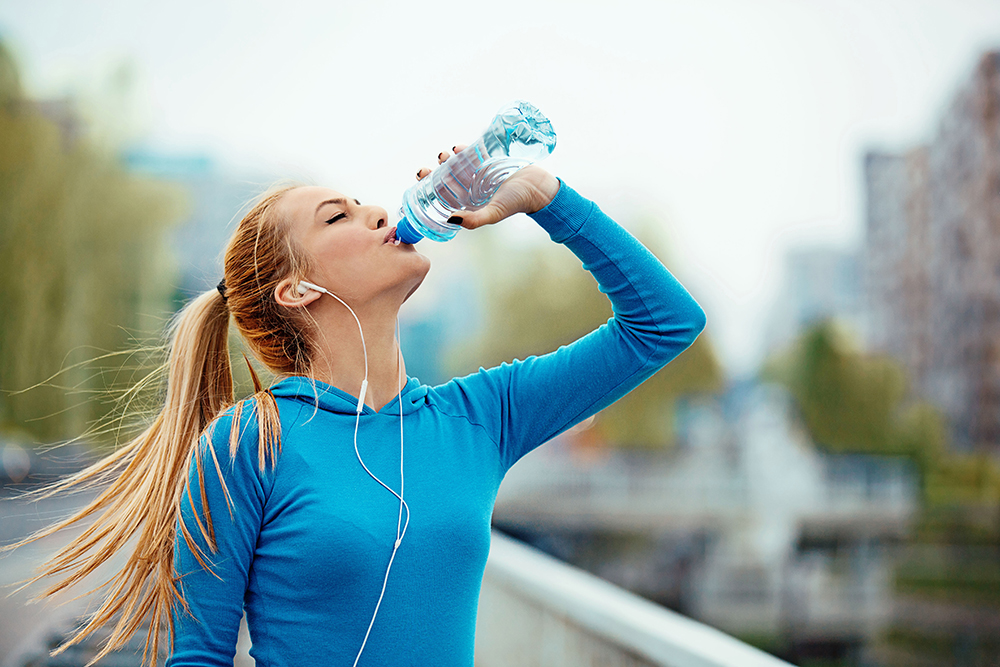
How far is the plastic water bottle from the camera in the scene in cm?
147

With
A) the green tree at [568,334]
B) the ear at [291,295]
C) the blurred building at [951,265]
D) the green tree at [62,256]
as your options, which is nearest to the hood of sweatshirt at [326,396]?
the ear at [291,295]

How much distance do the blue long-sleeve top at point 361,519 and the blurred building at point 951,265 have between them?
1204 inches

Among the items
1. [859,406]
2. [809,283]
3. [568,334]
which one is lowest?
[859,406]

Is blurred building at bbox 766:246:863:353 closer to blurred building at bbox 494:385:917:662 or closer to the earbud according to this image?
blurred building at bbox 494:385:917:662

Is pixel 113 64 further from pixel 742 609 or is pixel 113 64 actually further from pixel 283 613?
pixel 742 609

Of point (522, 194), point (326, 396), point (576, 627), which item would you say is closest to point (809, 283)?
point (576, 627)

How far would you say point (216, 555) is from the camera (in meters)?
1.21

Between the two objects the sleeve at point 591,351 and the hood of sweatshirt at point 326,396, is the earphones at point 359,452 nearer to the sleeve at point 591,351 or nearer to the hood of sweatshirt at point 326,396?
the hood of sweatshirt at point 326,396

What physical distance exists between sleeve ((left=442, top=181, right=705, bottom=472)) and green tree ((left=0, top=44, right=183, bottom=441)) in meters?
9.42

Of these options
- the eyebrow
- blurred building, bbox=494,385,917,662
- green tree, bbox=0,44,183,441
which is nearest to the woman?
the eyebrow

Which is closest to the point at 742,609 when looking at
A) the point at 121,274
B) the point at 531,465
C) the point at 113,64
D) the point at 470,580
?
the point at 531,465

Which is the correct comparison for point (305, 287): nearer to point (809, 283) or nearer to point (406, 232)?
point (406, 232)

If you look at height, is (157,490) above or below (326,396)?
below

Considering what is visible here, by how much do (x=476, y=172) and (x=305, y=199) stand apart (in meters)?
0.35
